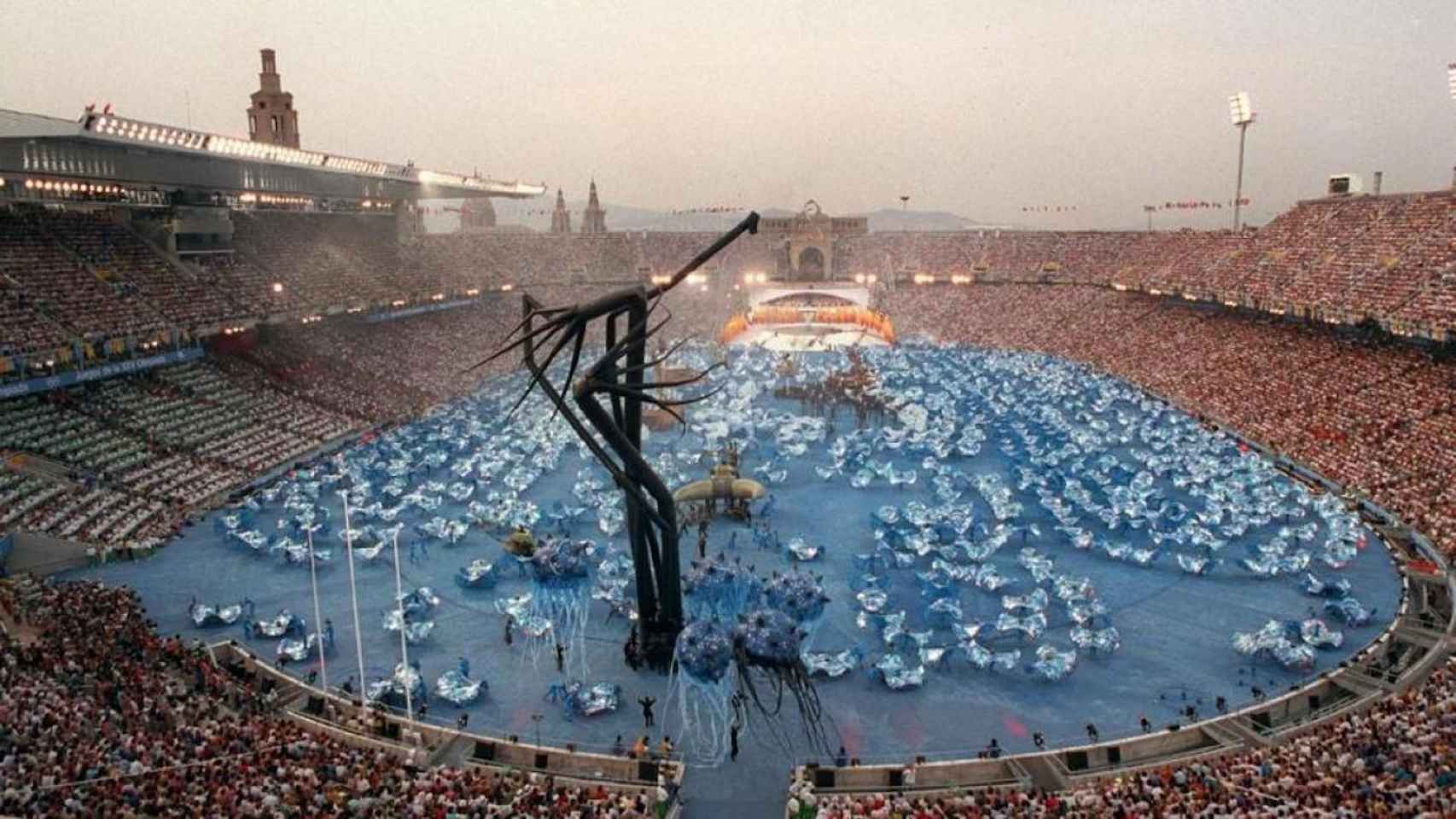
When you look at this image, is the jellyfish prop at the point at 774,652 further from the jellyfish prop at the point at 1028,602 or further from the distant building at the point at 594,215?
the distant building at the point at 594,215

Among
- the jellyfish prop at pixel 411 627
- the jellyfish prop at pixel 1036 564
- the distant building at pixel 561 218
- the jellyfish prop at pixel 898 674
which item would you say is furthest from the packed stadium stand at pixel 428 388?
the distant building at pixel 561 218

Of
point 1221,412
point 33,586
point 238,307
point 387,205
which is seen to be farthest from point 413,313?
Answer: point 1221,412

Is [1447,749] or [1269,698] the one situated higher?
[1447,749]

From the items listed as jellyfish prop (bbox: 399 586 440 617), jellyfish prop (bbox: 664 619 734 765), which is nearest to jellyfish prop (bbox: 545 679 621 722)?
jellyfish prop (bbox: 664 619 734 765)

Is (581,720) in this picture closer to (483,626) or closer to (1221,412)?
(483,626)

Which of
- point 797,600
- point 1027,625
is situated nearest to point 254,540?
point 797,600

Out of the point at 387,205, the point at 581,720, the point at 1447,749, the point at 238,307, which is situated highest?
the point at 387,205
